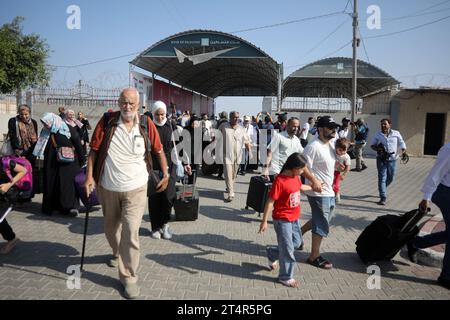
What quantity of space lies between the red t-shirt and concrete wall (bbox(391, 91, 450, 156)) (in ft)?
58.6

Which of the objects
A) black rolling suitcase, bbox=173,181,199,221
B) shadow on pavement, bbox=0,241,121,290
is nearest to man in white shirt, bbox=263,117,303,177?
black rolling suitcase, bbox=173,181,199,221

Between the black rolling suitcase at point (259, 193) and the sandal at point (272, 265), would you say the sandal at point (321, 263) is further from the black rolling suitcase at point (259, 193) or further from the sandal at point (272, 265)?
the black rolling suitcase at point (259, 193)

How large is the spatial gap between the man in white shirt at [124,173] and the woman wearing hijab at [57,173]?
9.24ft

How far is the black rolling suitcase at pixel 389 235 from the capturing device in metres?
4.07

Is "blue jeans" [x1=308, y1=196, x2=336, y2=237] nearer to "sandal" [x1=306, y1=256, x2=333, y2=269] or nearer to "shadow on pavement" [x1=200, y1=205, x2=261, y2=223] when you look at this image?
"sandal" [x1=306, y1=256, x2=333, y2=269]

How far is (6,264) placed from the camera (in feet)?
13.1

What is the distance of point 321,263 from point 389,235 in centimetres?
88

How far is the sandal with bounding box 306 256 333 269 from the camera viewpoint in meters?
4.19

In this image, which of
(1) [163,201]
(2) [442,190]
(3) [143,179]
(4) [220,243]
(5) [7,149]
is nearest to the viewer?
(3) [143,179]

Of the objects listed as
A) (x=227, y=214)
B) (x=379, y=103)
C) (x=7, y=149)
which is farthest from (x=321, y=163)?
(x=379, y=103)

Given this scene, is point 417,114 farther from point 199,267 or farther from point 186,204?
point 199,267

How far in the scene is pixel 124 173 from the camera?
3.40 meters
